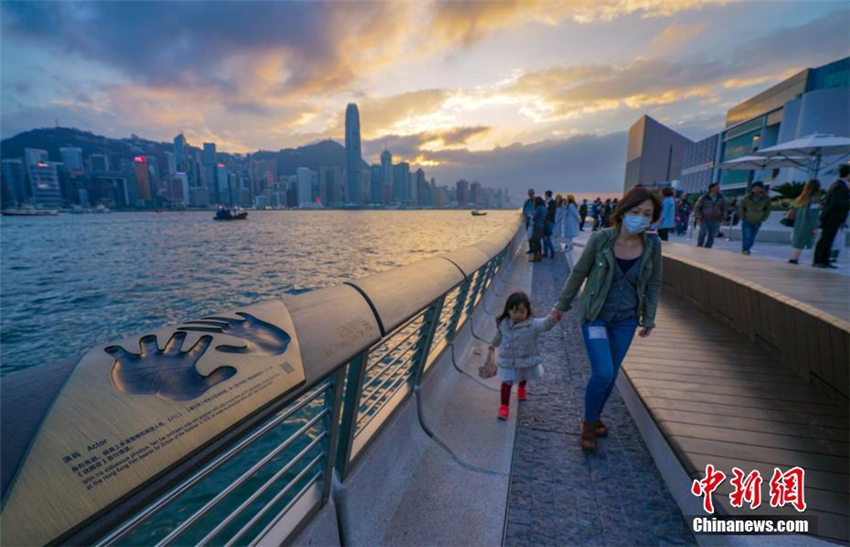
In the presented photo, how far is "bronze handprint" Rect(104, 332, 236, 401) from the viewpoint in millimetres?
1023

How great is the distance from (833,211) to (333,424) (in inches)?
368

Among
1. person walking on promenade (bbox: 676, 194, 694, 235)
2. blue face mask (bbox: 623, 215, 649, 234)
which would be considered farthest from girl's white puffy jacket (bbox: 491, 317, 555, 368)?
person walking on promenade (bbox: 676, 194, 694, 235)

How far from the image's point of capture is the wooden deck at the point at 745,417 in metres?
2.16

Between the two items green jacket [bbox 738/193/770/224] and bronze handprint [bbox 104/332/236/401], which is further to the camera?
green jacket [bbox 738/193/770/224]

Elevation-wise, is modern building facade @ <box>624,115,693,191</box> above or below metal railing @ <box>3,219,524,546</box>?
above

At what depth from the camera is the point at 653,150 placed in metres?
108

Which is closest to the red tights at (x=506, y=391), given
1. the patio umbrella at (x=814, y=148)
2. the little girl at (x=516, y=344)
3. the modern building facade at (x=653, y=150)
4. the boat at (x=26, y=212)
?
the little girl at (x=516, y=344)

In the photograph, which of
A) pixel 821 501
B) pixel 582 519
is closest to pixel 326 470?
pixel 582 519

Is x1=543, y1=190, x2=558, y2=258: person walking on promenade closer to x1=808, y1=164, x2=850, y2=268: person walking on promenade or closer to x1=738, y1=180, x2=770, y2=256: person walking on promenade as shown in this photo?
x1=738, y1=180, x2=770, y2=256: person walking on promenade

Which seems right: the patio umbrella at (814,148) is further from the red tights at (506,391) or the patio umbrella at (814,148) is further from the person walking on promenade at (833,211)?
the red tights at (506,391)

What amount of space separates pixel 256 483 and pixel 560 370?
15.3ft

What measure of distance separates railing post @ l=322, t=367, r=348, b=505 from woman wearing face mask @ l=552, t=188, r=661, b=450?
1903mm

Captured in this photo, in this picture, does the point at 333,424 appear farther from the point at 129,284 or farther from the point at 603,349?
the point at 129,284

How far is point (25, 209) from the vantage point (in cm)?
13212
